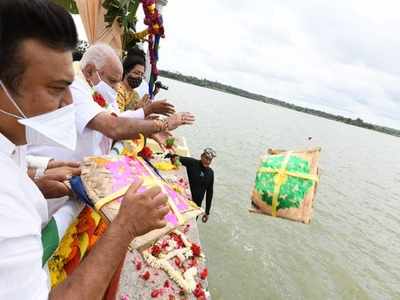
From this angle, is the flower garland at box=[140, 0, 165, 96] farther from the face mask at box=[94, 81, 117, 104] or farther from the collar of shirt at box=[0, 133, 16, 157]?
the collar of shirt at box=[0, 133, 16, 157]

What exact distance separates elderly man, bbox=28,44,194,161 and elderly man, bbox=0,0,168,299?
79 cm

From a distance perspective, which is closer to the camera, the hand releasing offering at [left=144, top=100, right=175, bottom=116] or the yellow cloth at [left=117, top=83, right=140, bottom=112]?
the hand releasing offering at [left=144, top=100, right=175, bottom=116]

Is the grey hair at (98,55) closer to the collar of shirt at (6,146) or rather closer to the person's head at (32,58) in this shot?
the person's head at (32,58)

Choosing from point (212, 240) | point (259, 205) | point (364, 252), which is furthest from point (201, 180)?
point (364, 252)

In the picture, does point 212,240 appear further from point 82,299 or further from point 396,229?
point 396,229

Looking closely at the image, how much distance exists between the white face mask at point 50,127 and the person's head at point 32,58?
2 cm

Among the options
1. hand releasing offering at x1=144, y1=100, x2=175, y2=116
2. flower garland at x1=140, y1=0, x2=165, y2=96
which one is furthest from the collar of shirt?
flower garland at x1=140, y1=0, x2=165, y2=96

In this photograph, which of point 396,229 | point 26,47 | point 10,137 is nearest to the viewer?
point 26,47

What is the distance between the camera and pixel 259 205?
128 inches

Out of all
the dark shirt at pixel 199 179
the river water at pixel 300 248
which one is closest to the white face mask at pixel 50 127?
the dark shirt at pixel 199 179

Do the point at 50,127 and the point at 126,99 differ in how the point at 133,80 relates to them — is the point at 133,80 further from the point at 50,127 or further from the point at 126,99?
the point at 50,127

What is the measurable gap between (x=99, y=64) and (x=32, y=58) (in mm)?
1811

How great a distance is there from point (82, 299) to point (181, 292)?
289 centimetres

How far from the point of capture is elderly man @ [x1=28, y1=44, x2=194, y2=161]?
238 cm
